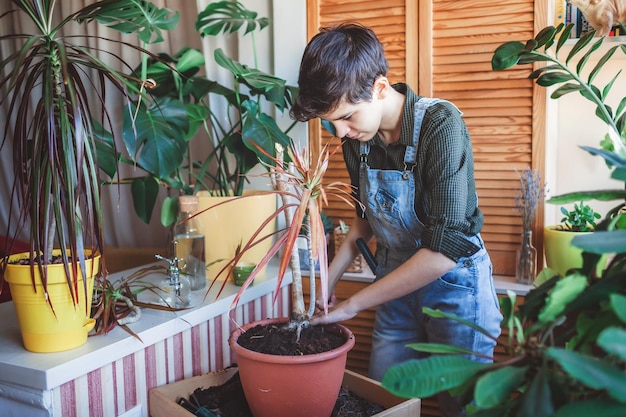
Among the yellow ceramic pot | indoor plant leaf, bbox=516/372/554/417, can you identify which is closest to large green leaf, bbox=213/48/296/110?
the yellow ceramic pot

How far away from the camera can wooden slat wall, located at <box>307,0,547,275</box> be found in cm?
196

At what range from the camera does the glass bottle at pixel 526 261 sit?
1.92 metres

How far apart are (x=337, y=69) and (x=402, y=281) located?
512mm

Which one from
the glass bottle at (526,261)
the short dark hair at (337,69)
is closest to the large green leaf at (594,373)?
the short dark hair at (337,69)

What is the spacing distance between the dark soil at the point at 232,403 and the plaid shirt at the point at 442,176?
1.39 ft

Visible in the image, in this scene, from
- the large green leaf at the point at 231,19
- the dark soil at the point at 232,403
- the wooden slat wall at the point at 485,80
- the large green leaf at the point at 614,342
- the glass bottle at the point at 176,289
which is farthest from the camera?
the large green leaf at the point at 231,19

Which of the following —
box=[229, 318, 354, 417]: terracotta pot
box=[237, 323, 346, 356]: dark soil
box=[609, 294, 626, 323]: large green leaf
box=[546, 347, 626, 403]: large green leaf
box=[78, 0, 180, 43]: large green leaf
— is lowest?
box=[229, 318, 354, 417]: terracotta pot

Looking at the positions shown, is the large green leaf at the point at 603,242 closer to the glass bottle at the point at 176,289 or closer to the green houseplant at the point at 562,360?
the green houseplant at the point at 562,360

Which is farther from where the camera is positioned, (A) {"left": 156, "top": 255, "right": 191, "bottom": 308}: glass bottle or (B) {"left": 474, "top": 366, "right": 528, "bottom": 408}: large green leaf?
(A) {"left": 156, "top": 255, "right": 191, "bottom": 308}: glass bottle

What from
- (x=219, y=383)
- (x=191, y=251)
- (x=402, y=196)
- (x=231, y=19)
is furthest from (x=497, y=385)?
(x=231, y=19)

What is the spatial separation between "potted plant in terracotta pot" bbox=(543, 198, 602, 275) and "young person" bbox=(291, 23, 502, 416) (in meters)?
0.41

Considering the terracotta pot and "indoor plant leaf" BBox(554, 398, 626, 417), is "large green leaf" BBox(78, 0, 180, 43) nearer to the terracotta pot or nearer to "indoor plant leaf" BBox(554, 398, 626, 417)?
the terracotta pot

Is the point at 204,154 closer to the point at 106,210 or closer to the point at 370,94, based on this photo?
the point at 106,210

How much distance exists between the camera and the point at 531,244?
6.52ft
